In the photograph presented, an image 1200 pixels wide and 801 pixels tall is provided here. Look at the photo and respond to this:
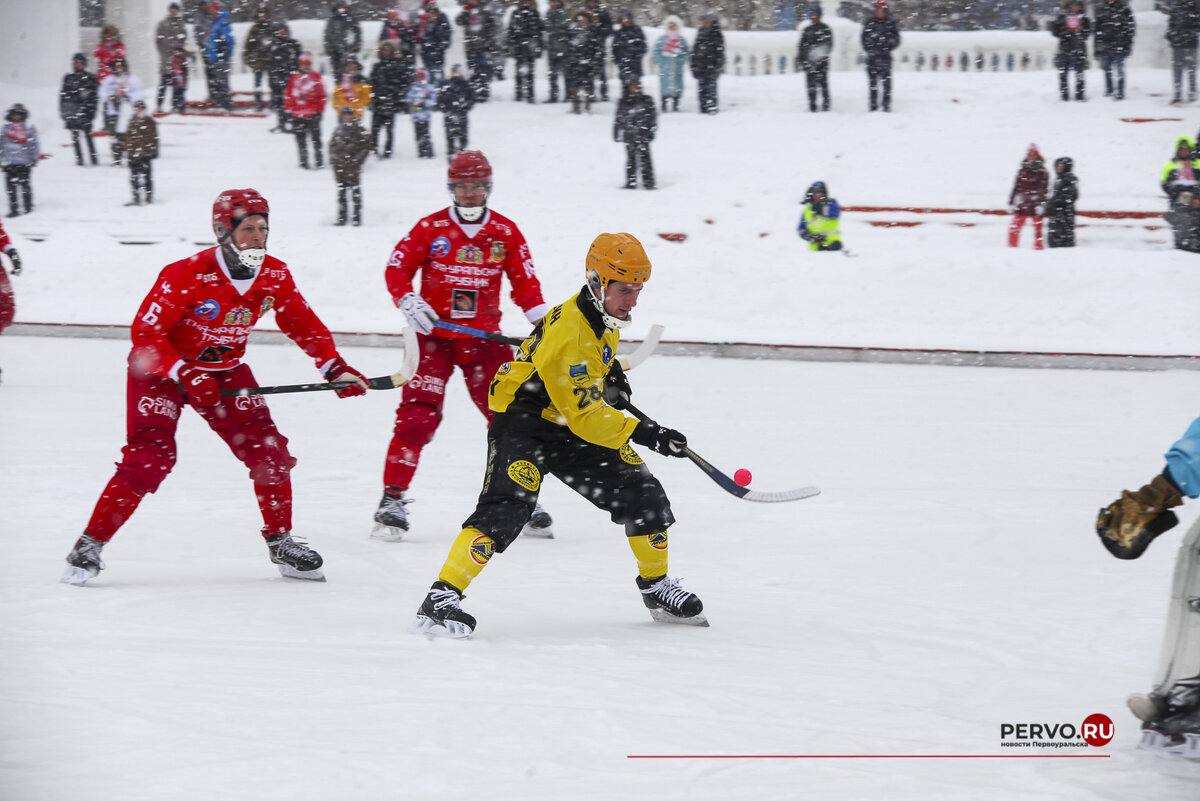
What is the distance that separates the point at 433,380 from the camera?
6.14m

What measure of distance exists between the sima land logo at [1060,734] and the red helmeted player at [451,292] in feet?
9.66

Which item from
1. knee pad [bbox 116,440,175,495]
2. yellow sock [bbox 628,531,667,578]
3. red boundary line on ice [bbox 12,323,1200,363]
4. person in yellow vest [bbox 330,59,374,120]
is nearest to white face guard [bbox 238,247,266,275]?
knee pad [bbox 116,440,175,495]

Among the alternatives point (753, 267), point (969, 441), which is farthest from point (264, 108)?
point (969, 441)

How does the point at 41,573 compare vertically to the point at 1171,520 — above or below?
below

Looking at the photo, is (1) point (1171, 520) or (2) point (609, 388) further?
(2) point (609, 388)

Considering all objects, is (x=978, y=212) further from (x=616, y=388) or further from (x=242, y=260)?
(x=242, y=260)

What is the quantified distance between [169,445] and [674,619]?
204 centimetres

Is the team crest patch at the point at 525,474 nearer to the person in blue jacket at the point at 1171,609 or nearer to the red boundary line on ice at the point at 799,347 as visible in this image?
the person in blue jacket at the point at 1171,609

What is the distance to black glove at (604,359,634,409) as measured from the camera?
4559 mm

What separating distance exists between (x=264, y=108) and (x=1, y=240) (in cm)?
1407

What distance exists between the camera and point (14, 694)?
11.6 ft

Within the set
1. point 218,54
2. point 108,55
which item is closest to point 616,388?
point 108,55

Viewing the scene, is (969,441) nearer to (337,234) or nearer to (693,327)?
(693,327)

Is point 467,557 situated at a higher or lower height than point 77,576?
higher
